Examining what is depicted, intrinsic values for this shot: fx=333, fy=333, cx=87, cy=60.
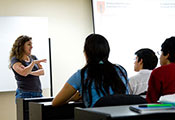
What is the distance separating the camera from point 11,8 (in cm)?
540

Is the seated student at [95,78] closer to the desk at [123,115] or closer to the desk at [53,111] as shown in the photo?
the desk at [53,111]

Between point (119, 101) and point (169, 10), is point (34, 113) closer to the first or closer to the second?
point (119, 101)

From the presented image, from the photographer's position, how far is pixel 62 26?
5.70 meters

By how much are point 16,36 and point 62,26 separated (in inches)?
33.2

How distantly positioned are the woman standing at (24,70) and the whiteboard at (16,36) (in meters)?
0.90

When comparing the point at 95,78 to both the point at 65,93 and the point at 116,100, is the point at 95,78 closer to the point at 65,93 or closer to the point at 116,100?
the point at 65,93

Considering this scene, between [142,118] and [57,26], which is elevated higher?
[57,26]

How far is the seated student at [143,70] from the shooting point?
334cm

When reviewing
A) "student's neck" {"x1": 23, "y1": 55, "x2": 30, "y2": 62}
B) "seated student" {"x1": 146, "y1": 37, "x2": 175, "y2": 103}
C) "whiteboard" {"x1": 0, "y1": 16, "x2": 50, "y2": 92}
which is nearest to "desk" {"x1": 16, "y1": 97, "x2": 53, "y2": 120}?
"student's neck" {"x1": 23, "y1": 55, "x2": 30, "y2": 62}

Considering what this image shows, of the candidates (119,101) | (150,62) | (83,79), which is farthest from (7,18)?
(119,101)

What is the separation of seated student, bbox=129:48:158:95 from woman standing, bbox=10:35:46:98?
1298mm

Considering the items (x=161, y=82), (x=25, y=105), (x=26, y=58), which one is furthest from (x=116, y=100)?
(x=26, y=58)

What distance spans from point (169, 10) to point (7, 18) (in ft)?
9.55

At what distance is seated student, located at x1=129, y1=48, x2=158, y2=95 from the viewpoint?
11.0ft
